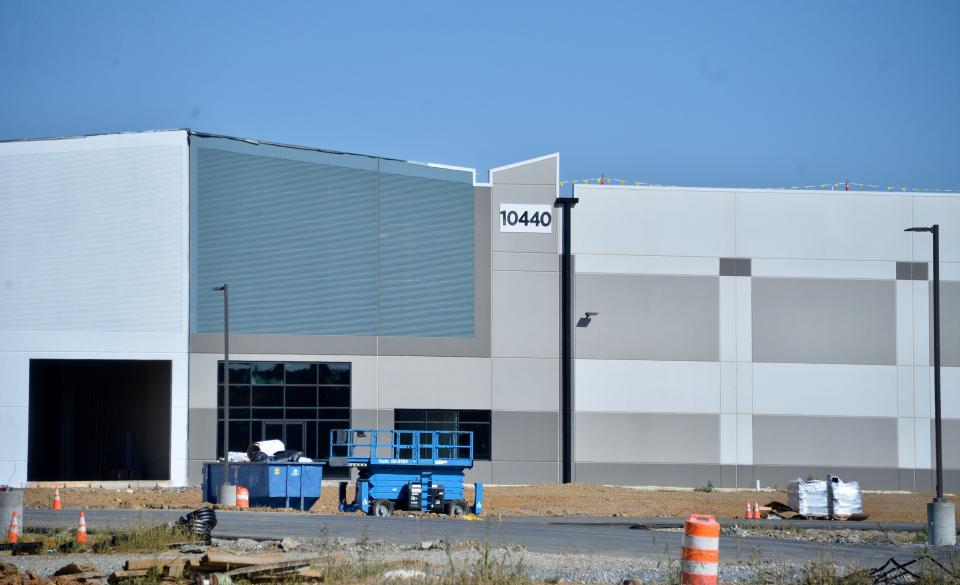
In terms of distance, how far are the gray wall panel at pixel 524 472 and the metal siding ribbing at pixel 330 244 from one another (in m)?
5.86

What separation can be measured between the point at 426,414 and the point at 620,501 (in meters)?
10.2

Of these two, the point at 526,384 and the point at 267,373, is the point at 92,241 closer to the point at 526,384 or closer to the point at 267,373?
the point at 267,373

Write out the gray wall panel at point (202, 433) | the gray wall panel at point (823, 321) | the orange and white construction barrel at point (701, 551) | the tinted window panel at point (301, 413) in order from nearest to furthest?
1. the orange and white construction barrel at point (701, 551)
2. the gray wall panel at point (202, 433)
3. the tinted window panel at point (301, 413)
4. the gray wall panel at point (823, 321)

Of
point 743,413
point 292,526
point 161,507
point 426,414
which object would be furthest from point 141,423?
point 292,526

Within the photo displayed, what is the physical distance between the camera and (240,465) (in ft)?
118

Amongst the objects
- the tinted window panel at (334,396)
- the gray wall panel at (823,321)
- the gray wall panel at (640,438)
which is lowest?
the gray wall panel at (640,438)

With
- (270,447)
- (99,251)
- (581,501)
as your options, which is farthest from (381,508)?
(99,251)

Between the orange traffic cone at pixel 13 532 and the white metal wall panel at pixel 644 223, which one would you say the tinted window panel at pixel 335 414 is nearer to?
the white metal wall panel at pixel 644 223

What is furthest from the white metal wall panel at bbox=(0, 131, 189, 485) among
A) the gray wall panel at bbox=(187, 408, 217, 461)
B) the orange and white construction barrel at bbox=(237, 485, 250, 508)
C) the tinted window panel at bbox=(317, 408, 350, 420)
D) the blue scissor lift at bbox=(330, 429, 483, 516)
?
the blue scissor lift at bbox=(330, 429, 483, 516)

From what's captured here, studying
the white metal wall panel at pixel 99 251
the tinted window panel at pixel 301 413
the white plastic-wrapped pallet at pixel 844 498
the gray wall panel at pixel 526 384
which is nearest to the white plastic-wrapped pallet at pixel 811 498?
the white plastic-wrapped pallet at pixel 844 498

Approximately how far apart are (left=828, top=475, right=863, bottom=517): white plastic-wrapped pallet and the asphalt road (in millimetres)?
11181

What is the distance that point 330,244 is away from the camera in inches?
1951

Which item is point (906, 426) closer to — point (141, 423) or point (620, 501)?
point (620, 501)

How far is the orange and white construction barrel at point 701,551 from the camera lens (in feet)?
44.3
